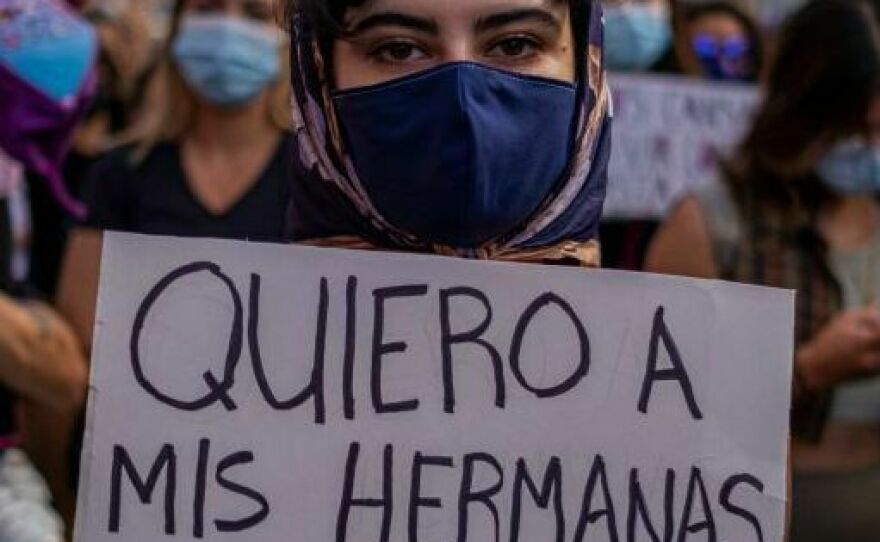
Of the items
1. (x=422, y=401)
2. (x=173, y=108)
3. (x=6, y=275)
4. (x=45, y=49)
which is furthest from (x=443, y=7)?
(x=173, y=108)

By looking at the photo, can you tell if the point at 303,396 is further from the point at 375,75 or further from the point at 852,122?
the point at 852,122

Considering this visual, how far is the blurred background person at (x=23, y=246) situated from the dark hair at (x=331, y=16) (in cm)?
81

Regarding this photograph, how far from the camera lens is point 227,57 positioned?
376cm

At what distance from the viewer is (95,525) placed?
1.64m

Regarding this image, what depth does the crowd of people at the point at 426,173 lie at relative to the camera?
180 cm

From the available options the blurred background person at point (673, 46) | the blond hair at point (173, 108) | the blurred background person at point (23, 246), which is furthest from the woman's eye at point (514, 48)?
the blurred background person at point (673, 46)

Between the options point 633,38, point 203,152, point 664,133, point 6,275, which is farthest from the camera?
point 633,38

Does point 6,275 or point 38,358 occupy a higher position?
point 6,275

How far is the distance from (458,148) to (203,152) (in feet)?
6.42

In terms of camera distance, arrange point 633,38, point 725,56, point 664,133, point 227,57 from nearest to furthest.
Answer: point 227,57
point 664,133
point 633,38
point 725,56

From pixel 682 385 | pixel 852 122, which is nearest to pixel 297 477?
pixel 682 385

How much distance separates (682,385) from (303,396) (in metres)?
0.35

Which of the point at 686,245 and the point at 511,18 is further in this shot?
the point at 686,245

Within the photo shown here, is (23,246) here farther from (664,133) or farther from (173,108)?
(664,133)
